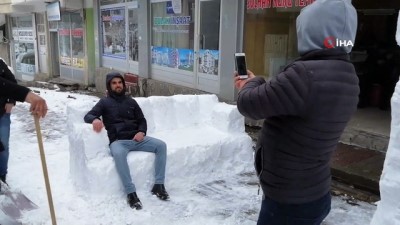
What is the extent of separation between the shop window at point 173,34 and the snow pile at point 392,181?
7100 millimetres

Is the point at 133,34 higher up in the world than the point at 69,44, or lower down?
higher up

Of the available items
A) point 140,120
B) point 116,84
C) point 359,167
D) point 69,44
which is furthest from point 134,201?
point 69,44

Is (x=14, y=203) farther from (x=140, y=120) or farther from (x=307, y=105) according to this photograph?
(x=307, y=105)

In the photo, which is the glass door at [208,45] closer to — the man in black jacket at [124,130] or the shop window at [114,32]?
the shop window at [114,32]

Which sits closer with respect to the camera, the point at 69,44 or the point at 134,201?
the point at 134,201

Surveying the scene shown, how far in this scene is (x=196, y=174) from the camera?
4.73 m

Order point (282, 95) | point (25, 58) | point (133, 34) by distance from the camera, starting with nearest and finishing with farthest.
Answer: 1. point (282, 95)
2. point (133, 34)
3. point (25, 58)

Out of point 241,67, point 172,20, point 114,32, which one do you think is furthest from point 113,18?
point 241,67

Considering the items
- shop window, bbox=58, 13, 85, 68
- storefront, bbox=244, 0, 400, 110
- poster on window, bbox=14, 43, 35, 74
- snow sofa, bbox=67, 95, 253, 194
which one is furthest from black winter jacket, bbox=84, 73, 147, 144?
poster on window, bbox=14, 43, 35, 74

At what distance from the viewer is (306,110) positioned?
1.61m

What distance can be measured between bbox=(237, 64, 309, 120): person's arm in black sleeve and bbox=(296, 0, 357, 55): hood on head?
144 millimetres

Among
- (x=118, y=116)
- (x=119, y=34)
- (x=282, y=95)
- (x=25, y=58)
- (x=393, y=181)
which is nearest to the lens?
(x=282, y=95)

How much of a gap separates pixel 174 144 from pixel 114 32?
28.7 feet

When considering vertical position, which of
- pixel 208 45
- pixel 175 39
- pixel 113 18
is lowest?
pixel 208 45
